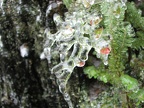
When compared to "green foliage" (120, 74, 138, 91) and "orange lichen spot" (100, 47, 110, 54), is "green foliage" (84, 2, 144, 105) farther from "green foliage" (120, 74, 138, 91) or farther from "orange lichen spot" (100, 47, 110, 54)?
"orange lichen spot" (100, 47, 110, 54)

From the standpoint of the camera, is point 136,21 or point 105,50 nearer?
point 105,50

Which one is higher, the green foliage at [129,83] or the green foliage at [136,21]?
the green foliage at [136,21]

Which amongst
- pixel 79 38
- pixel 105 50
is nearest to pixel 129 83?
pixel 105 50

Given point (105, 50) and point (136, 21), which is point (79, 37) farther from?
point (136, 21)

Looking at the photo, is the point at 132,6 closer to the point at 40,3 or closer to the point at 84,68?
the point at 84,68

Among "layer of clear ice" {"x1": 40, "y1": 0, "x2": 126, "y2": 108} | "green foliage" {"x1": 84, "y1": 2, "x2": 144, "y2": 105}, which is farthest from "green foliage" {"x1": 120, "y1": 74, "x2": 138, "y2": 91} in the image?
"layer of clear ice" {"x1": 40, "y1": 0, "x2": 126, "y2": 108}

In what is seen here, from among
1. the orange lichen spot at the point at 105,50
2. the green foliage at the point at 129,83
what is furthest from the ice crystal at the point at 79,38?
the green foliage at the point at 129,83

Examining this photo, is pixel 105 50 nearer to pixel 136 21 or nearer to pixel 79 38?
pixel 79 38

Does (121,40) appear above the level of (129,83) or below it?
above

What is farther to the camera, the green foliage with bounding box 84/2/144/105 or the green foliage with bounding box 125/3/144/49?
the green foliage with bounding box 125/3/144/49

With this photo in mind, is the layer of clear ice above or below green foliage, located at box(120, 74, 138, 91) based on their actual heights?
above

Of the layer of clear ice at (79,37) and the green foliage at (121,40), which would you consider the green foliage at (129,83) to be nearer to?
the green foliage at (121,40)

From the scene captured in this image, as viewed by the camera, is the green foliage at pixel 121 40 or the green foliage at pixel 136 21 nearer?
the green foliage at pixel 121 40
